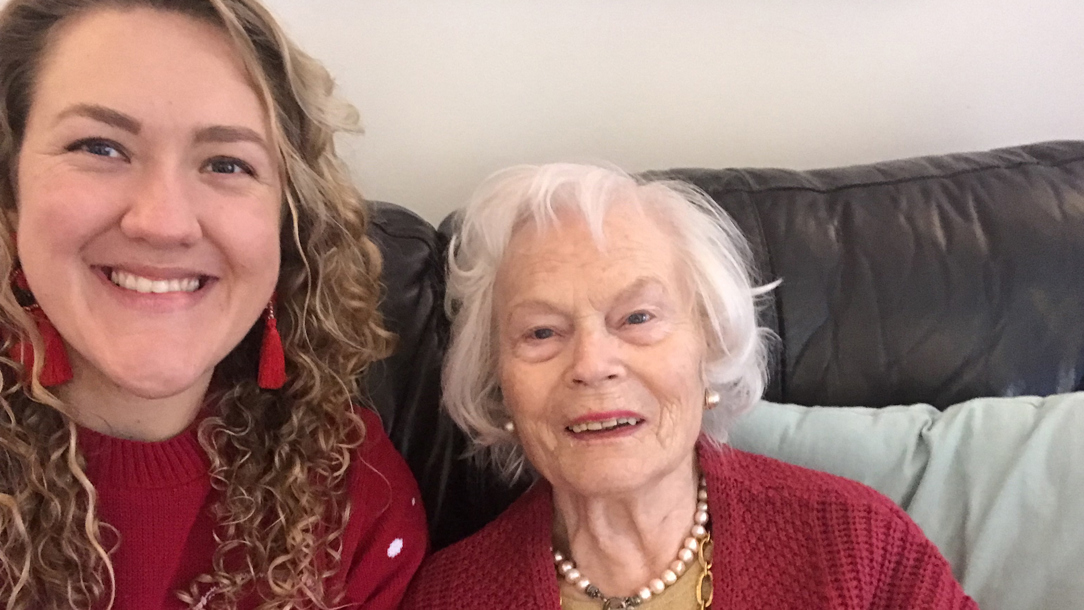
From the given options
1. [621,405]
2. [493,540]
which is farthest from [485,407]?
[621,405]

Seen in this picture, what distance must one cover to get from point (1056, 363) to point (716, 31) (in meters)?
A: 0.95

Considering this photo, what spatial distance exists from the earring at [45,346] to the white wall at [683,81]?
78 centimetres

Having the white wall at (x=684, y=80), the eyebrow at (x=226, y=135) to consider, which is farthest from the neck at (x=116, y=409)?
the white wall at (x=684, y=80)

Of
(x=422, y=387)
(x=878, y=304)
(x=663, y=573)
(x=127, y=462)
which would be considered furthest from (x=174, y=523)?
(x=878, y=304)

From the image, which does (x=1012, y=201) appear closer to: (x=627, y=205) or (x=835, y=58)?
(x=835, y=58)

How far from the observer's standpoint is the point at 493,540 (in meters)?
1.25

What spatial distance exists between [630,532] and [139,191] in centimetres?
84

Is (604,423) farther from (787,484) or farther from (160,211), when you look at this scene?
(160,211)

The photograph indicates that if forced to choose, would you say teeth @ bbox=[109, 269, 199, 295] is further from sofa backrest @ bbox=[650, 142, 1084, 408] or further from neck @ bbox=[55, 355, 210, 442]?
sofa backrest @ bbox=[650, 142, 1084, 408]

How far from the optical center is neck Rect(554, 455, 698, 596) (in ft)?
3.91

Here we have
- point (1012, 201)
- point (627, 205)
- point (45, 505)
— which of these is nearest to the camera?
point (45, 505)

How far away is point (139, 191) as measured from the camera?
92cm

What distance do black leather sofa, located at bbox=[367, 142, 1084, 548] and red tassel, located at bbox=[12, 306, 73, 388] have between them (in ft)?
1.63

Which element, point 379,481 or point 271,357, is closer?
point 271,357
